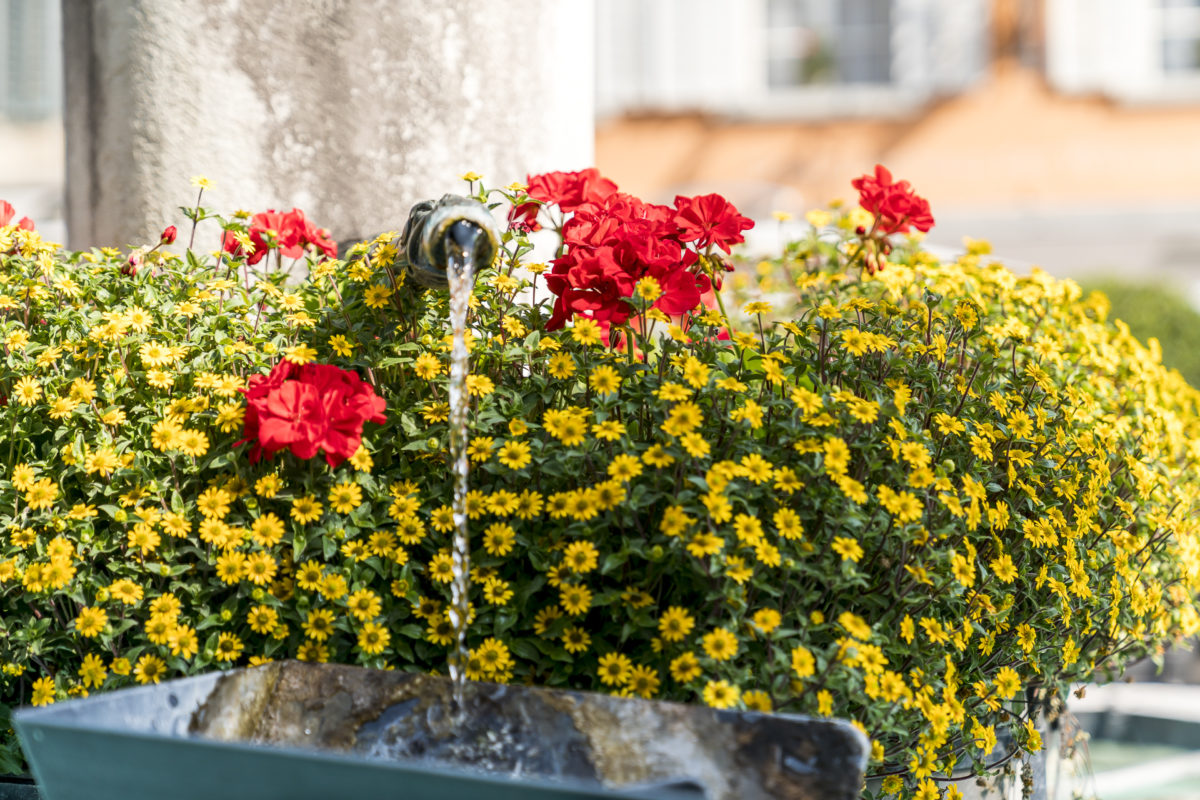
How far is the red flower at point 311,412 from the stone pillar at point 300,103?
88 cm

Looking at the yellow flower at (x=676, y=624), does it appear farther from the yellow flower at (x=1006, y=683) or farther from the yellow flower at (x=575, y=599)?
the yellow flower at (x=1006, y=683)

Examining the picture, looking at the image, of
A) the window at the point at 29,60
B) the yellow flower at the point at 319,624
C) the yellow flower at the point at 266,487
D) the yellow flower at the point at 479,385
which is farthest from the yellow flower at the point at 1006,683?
the window at the point at 29,60

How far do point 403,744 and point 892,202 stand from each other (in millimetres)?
1553

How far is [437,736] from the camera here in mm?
1484

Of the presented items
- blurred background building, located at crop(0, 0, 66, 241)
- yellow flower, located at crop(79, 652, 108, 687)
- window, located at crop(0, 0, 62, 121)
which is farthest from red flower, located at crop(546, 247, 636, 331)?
window, located at crop(0, 0, 62, 121)

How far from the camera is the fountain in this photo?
3.57ft

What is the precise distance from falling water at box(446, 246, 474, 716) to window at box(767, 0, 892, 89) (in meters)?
9.28

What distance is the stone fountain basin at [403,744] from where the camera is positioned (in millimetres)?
1078

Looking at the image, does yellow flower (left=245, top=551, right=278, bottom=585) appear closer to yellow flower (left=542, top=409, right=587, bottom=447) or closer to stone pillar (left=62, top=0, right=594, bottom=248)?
yellow flower (left=542, top=409, right=587, bottom=447)

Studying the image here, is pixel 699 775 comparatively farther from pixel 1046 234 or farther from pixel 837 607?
pixel 1046 234

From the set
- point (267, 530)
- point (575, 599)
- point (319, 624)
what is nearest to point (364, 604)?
point (319, 624)

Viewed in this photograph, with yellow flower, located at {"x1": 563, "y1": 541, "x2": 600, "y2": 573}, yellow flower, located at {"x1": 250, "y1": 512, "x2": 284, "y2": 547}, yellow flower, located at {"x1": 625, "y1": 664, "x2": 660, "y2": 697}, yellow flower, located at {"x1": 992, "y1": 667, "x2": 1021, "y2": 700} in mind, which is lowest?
yellow flower, located at {"x1": 992, "y1": 667, "x2": 1021, "y2": 700}

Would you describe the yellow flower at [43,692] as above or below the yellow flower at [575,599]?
below

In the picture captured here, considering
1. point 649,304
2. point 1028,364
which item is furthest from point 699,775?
point 1028,364
